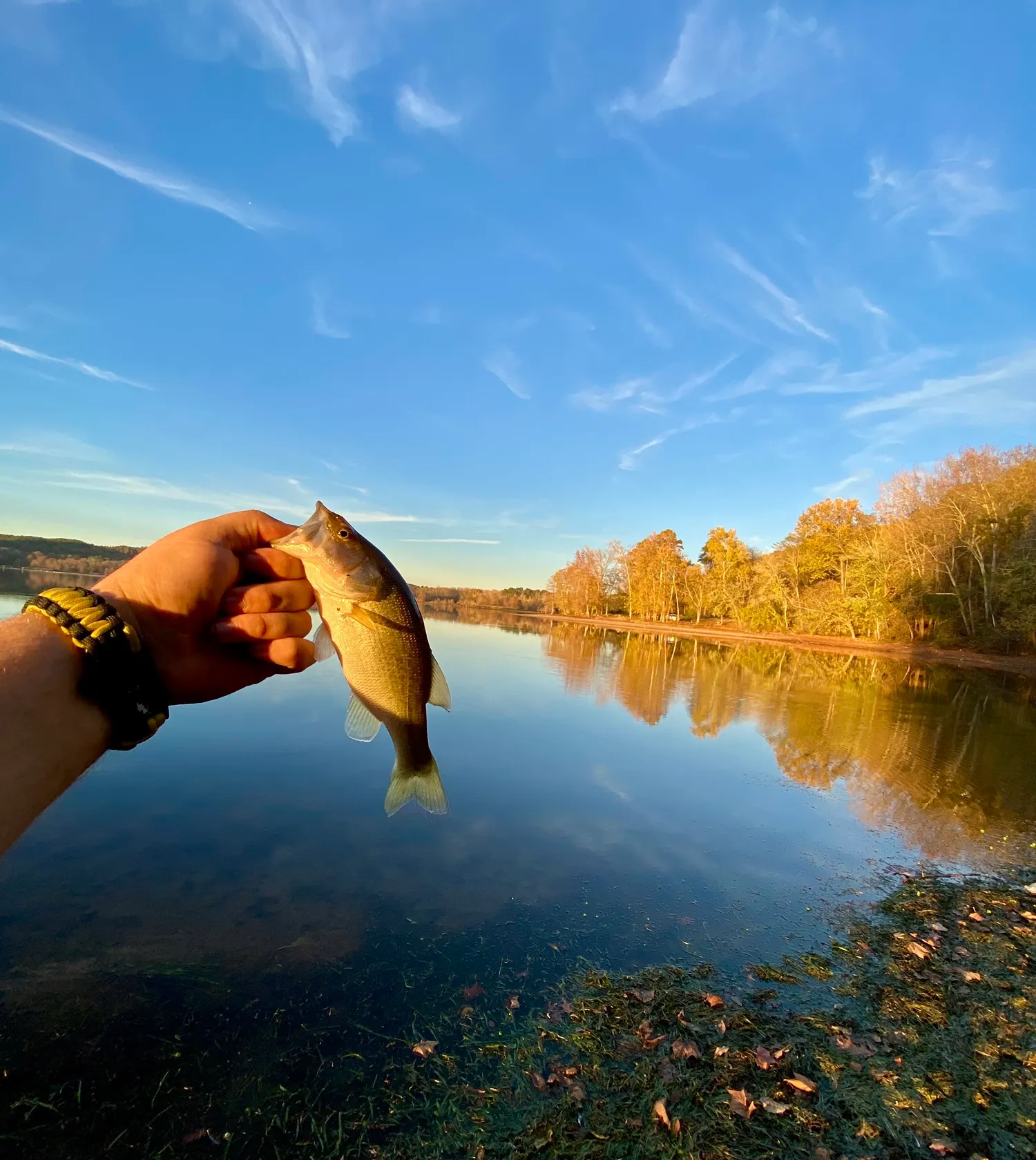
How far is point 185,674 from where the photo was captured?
9.30 feet

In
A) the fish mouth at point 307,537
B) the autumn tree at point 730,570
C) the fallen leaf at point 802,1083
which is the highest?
the autumn tree at point 730,570

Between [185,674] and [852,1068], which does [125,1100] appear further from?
[852,1068]

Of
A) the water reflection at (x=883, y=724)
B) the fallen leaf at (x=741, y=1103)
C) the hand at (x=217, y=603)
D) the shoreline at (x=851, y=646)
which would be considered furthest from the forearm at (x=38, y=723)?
the shoreline at (x=851, y=646)

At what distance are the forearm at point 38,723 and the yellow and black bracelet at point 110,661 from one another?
0.03 metres

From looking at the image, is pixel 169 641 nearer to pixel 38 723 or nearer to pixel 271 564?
pixel 271 564

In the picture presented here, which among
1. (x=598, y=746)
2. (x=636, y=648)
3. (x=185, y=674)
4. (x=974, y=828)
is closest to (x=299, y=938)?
(x=185, y=674)

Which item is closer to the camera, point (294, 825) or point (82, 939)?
point (82, 939)

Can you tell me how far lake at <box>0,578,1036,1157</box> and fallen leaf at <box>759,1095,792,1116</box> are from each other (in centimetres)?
195

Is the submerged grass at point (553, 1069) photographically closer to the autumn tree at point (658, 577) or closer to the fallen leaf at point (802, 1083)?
the fallen leaf at point (802, 1083)

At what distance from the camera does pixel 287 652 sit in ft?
9.58

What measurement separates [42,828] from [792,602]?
6678 centimetres

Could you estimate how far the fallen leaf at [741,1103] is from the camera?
13.5 feet

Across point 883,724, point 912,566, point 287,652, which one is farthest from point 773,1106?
point 912,566

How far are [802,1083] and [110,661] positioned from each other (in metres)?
5.30
